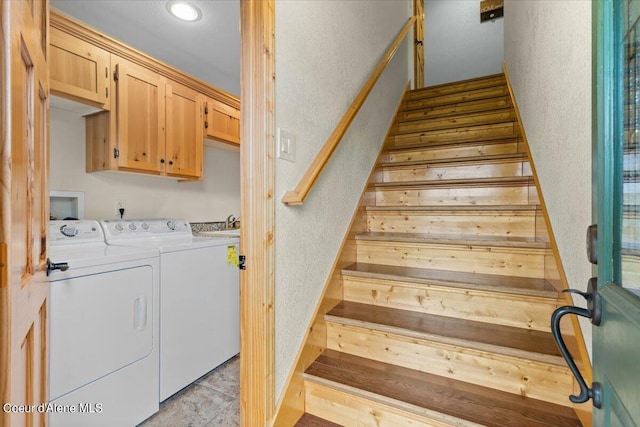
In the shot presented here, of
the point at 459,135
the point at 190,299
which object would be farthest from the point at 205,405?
the point at 459,135

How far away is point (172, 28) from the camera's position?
2203 mm

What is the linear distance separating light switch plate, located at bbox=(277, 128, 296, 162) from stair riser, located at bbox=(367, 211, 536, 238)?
41.0 inches

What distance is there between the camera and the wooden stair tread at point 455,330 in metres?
1.18

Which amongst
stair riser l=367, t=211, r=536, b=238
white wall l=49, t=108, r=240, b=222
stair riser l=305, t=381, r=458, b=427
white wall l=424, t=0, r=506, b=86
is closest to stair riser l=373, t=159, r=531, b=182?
stair riser l=367, t=211, r=536, b=238

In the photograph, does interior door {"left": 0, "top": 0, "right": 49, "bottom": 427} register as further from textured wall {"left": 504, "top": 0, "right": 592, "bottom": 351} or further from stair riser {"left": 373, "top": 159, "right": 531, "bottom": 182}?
stair riser {"left": 373, "top": 159, "right": 531, "bottom": 182}

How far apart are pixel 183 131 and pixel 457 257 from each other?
2415 millimetres

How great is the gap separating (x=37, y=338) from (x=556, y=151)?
2.03 meters

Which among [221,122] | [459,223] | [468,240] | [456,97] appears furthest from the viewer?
[456,97]

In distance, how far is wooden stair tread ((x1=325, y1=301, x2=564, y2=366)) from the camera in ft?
3.88

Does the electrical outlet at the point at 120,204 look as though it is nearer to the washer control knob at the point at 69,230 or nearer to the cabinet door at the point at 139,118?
the cabinet door at the point at 139,118

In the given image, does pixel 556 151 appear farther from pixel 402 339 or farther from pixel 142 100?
pixel 142 100

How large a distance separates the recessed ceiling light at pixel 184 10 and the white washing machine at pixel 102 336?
5.17 feet

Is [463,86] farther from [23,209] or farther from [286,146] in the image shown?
[23,209]

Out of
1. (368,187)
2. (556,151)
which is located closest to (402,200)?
(368,187)
